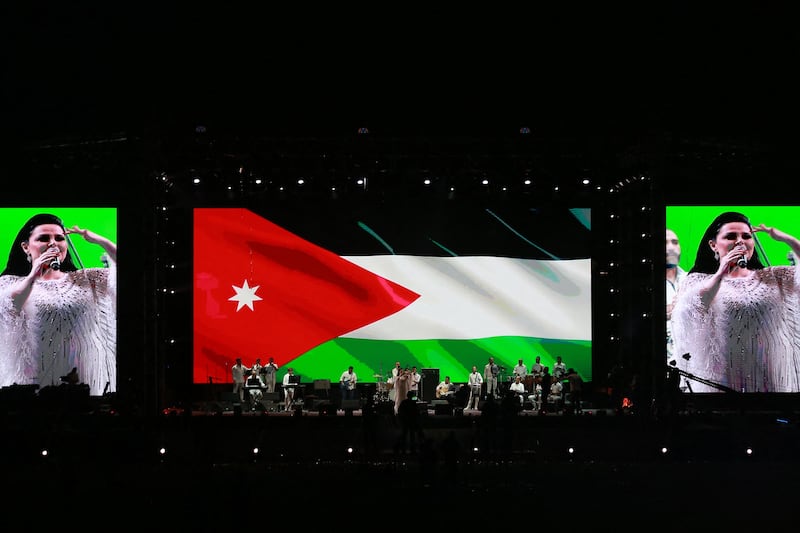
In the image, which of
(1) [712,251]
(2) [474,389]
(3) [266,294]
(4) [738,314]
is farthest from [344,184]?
(4) [738,314]

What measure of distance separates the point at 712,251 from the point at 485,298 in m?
6.42

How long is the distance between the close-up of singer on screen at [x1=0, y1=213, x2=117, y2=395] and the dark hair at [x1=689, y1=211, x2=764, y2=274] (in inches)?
618

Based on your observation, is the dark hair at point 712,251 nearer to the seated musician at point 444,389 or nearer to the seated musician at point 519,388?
the seated musician at point 519,388

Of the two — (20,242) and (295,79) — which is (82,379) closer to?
(20,242)

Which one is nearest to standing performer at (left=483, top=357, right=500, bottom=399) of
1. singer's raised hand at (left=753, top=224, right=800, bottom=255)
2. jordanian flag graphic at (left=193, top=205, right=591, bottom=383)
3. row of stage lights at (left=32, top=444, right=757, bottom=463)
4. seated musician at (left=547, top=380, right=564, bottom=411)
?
jordanian flag graphic at (left=193, top=205, right=591, bottom=383)

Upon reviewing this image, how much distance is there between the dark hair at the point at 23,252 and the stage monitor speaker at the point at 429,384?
975 centimetres

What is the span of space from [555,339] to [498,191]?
471 centimetres

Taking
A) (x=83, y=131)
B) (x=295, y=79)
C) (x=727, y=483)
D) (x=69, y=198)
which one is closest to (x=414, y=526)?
(x=727, y=483)

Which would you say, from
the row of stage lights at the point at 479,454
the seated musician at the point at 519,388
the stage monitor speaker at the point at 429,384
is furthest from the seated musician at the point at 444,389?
the row of stage lights at the point at 479,454

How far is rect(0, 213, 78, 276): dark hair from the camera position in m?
25.1

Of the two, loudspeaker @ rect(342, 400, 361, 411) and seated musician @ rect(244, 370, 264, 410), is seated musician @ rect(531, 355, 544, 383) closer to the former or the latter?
loudspeaker @ rect(342, 400, 361, 411)

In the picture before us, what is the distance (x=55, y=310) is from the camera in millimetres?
24969

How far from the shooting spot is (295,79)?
798 inches

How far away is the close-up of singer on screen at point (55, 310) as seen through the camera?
80.7 ft
